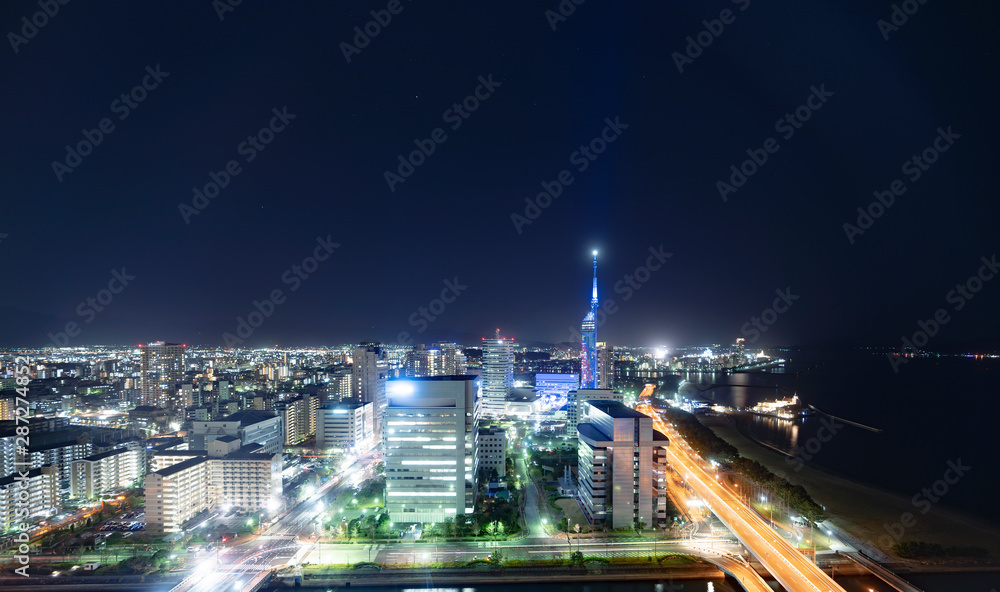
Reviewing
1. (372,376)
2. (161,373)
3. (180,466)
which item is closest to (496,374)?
(372,376)

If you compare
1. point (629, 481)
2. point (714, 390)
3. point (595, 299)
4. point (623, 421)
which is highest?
point (595, 299)

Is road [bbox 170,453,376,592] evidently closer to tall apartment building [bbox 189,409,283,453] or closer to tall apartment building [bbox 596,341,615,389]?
tall apartment building [bbox 189,409,283,453]

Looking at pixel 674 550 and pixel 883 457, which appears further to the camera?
pixel 883 457

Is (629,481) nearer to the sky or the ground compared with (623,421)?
nearer to the ground

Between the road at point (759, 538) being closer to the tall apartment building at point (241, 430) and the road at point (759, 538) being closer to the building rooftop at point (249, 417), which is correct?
the tall apartment building at point (241, 430)

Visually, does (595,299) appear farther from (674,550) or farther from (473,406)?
(674,550)

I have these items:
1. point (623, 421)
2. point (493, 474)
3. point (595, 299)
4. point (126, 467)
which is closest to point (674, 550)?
point (623, 421)
